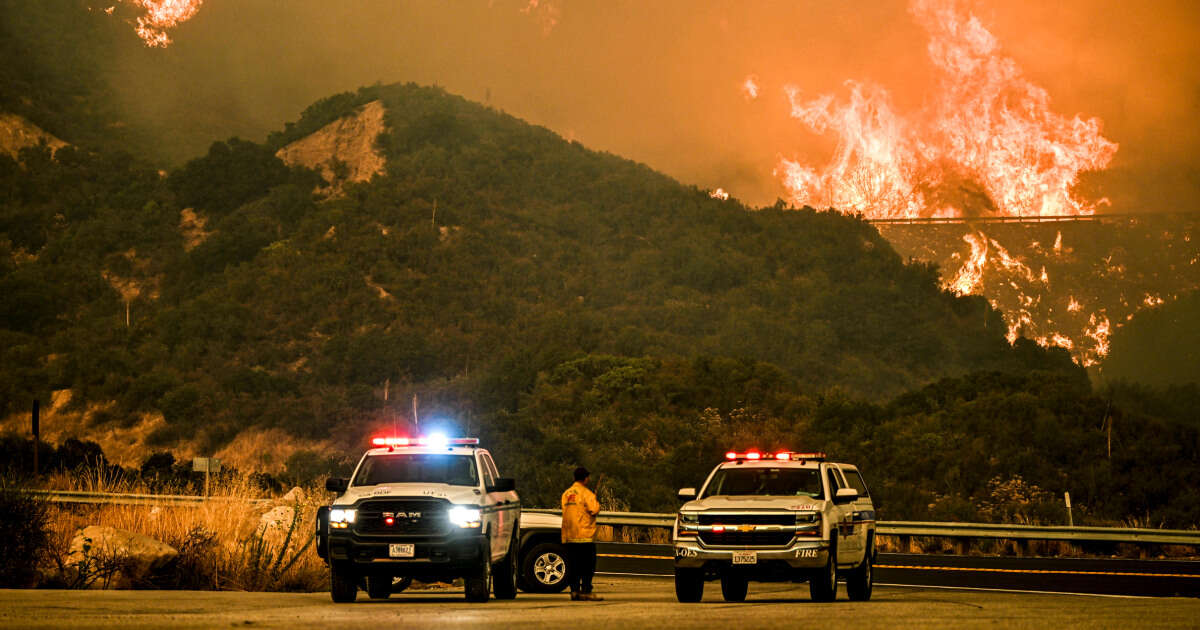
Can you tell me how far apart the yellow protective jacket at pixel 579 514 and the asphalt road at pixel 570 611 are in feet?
2.70

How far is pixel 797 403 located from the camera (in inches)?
2549

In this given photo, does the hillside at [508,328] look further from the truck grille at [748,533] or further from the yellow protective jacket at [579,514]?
the yellow protective jacket at [579,514]

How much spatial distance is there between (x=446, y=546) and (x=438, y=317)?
74.0m

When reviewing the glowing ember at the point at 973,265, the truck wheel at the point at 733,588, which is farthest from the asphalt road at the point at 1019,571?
the glowing ember at the point at 973,265

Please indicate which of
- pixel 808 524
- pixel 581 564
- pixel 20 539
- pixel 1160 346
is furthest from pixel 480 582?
pixel 1160 346

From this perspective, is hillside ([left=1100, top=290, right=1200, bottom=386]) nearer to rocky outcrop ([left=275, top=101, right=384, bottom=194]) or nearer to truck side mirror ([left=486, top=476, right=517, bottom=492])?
rocky outcrop ([left=275, top=101, right=384, bottom=194])

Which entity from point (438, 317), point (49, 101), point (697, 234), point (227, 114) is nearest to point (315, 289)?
point (438, 317)

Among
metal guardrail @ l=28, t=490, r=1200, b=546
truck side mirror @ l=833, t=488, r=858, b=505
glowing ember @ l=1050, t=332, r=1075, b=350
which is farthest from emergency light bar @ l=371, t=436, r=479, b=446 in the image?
glowing ember @ l=1050, t=332, r=1075, b=350

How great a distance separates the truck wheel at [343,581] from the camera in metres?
18.0

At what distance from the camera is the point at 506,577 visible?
19500 mm

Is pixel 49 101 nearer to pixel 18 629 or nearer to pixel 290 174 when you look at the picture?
pixel 290 174

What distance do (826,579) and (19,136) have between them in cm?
10551

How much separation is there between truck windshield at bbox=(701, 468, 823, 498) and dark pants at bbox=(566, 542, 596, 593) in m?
1.83

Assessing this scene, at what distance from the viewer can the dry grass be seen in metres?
20.1
